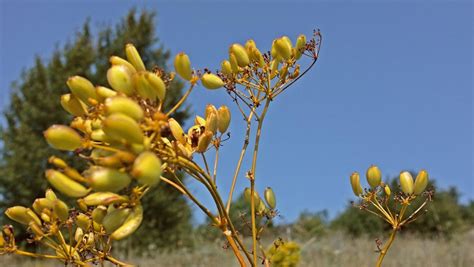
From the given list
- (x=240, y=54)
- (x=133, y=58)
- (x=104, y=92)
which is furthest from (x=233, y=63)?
(x=104, y=92)

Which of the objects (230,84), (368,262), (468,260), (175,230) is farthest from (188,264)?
(175,230)

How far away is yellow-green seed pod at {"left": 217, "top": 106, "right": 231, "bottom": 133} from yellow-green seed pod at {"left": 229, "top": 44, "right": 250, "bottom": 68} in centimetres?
19

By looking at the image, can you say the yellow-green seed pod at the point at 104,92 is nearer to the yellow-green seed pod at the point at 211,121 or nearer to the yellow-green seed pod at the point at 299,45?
the yellow-green seed pod at the point at 211,121

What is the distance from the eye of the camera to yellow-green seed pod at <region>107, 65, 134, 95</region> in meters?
0.87

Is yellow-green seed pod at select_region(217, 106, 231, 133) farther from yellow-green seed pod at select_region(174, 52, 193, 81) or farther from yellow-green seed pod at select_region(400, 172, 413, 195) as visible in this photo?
yellow-green seed pod at select_region(400, 172, 413, 195)

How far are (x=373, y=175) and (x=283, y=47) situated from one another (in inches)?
14.7

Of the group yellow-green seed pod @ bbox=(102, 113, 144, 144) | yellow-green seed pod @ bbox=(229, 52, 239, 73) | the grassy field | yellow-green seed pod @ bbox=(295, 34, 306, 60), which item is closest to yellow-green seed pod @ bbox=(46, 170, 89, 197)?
yellow-green seed pod @ bbox=(102, 113, 144, 144)

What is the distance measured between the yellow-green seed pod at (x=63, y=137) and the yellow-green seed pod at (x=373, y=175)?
70 cm

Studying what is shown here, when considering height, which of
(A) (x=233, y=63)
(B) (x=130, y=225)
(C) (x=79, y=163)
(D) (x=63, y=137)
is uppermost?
(C) (x=79, y=163)

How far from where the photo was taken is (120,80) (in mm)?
871

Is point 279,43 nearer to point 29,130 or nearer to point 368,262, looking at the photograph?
point 368,262

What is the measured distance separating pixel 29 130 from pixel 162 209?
4373 mm

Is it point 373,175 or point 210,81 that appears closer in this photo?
point 210,81

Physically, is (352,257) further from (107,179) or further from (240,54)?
(107,179)
